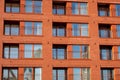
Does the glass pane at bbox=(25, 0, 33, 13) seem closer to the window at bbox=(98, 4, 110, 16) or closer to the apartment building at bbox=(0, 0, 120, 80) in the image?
the apartment building at bbox=(0, 0, 120, 80)

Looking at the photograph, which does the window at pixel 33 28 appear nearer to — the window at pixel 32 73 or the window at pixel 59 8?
the window at pixel 59 8

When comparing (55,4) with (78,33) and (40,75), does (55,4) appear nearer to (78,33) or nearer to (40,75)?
(78,33)

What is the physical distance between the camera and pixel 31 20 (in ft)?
143

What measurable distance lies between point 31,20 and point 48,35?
2798mm

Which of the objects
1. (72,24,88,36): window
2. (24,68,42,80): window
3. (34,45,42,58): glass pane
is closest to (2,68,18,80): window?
(24,68,42,80): window

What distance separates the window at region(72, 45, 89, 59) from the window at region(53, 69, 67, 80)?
2.30 m

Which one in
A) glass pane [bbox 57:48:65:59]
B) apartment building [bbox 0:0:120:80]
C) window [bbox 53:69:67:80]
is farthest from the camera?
glass pane [bbox 57:48:65:59]

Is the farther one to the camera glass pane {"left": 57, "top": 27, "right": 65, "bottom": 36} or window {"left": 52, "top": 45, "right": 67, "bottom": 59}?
glass pane {"left": 57, "top": 27, "right": 65, "bottom": 36}

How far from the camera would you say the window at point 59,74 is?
4287 centimetres

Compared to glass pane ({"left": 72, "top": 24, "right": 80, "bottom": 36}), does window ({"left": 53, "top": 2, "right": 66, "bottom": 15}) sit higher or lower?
higher

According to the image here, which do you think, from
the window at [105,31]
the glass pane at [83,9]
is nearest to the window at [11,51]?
the glass pane at [83,9]

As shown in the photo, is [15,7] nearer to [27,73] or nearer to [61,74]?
[27,73]

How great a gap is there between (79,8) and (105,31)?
4.55 m

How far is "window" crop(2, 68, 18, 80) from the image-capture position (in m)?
41.8
